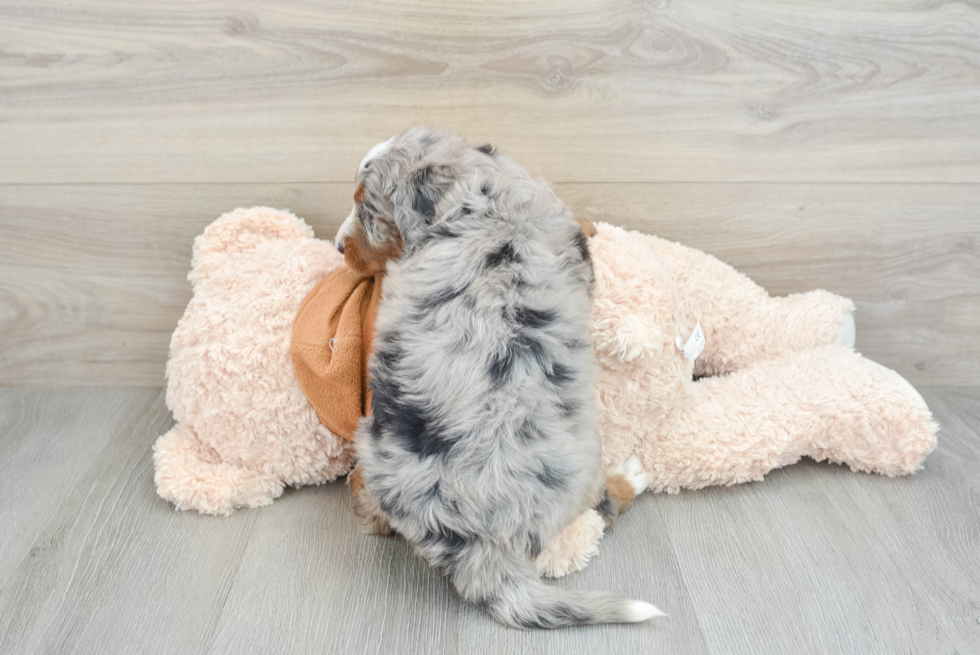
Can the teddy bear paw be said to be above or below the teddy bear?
below

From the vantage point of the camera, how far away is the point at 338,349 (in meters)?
1.10

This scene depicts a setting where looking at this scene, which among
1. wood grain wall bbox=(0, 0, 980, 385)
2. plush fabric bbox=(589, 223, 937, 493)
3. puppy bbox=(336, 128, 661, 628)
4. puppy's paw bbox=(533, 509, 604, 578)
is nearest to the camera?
puppy bbox=(336, 128, 661, 628)

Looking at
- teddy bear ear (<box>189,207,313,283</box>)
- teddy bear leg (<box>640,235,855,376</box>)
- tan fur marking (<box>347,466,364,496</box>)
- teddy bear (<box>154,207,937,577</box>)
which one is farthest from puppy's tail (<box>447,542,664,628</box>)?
teddy bear ear (<box>189,207,313,283</box>)

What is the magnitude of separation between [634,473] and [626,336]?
27 cm

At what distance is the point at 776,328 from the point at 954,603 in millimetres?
→ 545

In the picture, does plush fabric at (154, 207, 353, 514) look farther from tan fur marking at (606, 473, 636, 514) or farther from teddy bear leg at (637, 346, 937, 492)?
teddy bear leg at (637, 346, 937, 492)

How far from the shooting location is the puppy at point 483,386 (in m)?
0.91

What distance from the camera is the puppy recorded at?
91 centimetres

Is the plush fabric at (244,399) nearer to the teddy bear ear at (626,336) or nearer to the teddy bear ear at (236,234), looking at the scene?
the teddy bear ear at (236,234)

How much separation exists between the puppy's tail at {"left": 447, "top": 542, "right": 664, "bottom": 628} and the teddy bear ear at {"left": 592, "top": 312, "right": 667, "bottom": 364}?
351mm

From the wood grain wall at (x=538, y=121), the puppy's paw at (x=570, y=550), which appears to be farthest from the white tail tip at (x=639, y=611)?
the wood grain wall at (x=538, y=121)

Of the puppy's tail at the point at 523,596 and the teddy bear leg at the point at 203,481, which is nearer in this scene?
the puppy's tail at the point at 523,596

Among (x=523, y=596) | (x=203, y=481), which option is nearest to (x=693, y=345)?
(x=523, y=596)

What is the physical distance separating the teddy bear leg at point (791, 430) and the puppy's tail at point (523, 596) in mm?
326
